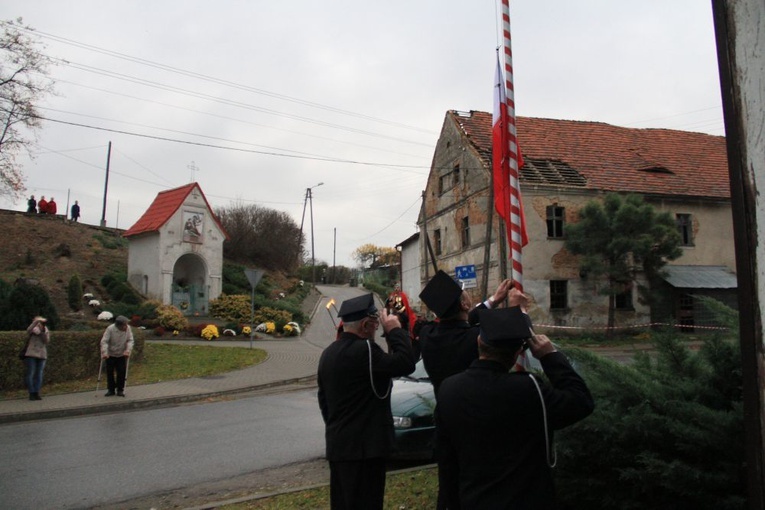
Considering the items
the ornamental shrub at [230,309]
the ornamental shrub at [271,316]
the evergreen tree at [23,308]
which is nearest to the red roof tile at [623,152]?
the ornamental shrub at [271,316]

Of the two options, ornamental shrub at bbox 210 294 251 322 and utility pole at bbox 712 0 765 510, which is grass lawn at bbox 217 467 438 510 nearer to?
utility pole at bbox 712 0 765 510

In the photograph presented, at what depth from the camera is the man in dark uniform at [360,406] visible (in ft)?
13.2

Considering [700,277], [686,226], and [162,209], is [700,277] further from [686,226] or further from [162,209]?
[162,209]

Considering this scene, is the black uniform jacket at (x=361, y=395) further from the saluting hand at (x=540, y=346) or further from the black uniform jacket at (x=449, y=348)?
the saluting hand at (x=540, y=346)

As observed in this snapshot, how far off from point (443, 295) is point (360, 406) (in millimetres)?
958

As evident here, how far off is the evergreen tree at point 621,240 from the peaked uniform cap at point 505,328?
22.9 m

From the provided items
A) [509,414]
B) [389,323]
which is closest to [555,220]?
[389,323]

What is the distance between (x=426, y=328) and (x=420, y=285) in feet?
116

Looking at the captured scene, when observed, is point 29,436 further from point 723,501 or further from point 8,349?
point 723,501

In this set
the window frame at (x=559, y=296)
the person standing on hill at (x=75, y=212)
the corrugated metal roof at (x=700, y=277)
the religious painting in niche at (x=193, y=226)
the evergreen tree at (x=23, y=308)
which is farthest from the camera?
the person standing on hill at (x=75, y=212)

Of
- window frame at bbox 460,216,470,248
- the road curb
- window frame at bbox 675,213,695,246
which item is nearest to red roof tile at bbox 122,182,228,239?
window frame at bbox 460,216,470,248

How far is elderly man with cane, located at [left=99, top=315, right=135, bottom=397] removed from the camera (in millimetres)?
13852

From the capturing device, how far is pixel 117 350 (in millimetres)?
13906

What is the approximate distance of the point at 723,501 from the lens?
3.29m
